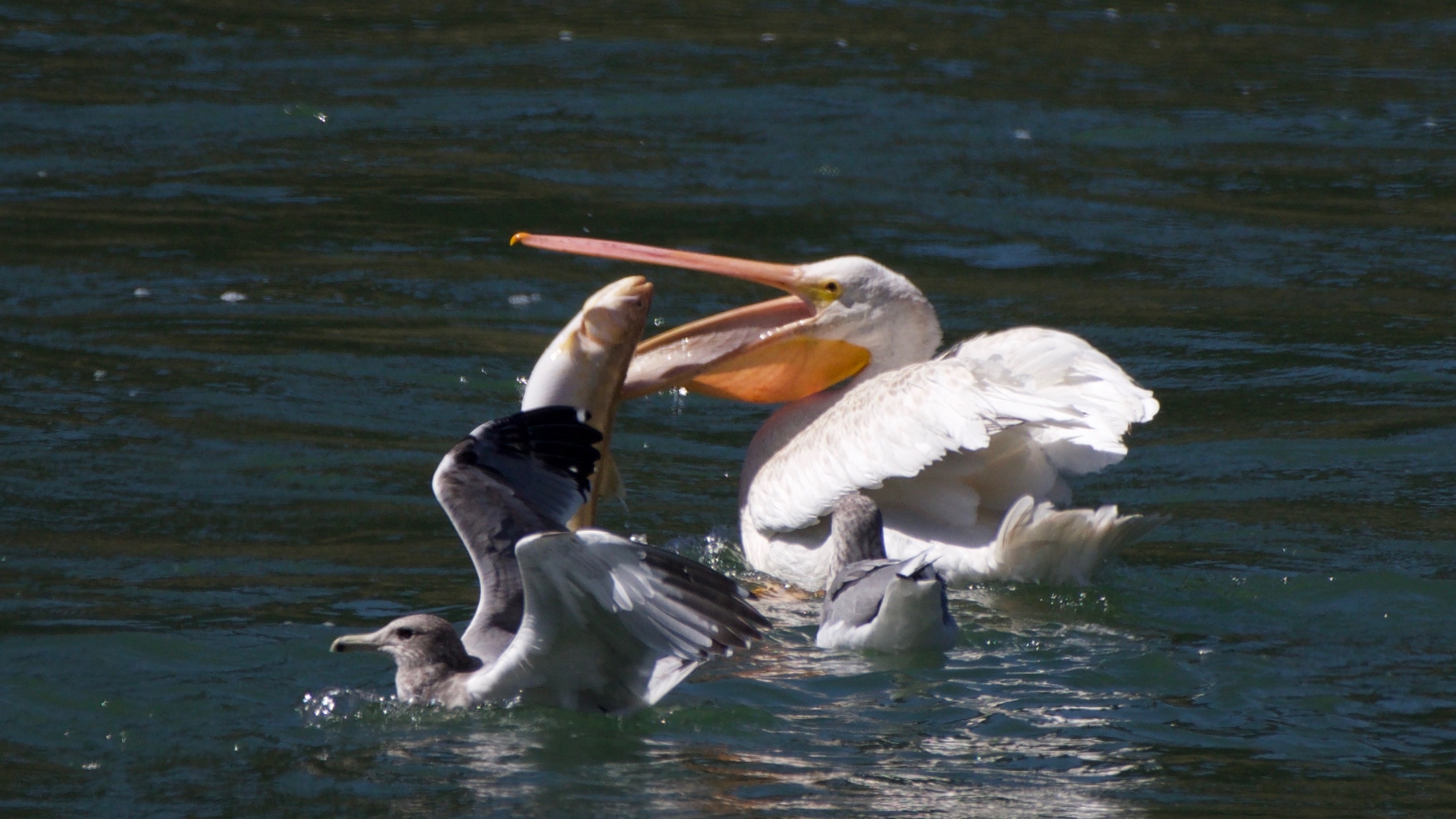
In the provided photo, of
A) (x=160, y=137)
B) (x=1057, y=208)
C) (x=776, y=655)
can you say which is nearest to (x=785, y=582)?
(x=776, y=655)

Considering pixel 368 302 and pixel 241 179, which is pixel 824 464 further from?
pixel 241 179

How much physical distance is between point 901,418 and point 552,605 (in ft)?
5.03

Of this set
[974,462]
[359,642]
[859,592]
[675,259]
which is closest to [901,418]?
[974,462]

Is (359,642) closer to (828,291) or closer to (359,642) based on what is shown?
(359,642)

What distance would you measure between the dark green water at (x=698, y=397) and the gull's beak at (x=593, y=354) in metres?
0.68

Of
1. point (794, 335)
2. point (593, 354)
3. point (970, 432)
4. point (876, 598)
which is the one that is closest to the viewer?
point (876, 598)

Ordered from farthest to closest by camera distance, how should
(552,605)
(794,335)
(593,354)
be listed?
(794,335) → (593,354) → (552,605)

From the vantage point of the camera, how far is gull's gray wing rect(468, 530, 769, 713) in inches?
153

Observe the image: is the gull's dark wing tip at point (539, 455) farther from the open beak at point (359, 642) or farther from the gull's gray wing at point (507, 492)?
the open beak at point (359, 642)

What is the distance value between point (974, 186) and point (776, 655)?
5.74 meters

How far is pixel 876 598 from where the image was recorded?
4582mm

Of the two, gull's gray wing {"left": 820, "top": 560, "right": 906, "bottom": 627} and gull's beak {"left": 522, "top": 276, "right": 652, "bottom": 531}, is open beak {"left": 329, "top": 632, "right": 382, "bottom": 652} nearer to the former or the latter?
gull's beak {"left": 522, "top": 276, "right": 652, "bottom": 531}

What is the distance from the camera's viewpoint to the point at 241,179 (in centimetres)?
974

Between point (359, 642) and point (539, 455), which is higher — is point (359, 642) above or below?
below
